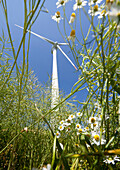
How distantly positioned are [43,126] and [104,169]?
377 mm

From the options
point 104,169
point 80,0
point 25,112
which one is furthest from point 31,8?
point 25,112

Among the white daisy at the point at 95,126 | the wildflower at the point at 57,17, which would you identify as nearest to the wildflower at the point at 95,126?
the white daisy at the point at 95,126

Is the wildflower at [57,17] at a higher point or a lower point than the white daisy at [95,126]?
higher

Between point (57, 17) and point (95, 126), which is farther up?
point (57, 17)

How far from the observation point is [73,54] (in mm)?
318

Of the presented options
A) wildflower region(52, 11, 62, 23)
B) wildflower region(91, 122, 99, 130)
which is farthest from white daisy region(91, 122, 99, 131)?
wildflower region(52, 11, 62, 23)

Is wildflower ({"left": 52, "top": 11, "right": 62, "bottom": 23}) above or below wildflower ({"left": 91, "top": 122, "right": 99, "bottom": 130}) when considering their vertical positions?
above

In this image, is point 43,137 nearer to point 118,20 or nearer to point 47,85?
point 47,85

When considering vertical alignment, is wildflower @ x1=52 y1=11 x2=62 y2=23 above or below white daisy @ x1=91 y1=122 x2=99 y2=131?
above

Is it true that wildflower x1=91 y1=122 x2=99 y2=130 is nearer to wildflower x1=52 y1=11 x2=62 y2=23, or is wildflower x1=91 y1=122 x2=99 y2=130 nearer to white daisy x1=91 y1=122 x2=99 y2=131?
white daisy x1=91 y1=122 x2=99 y2=131

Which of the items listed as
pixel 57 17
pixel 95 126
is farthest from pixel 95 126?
pixel 57 17

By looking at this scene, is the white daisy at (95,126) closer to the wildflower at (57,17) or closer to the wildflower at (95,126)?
the wildflower at (95,126)

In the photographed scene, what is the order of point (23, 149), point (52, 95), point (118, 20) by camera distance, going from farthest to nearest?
1. point (52, 95)
2. point (23, 149)
3. point (118, 20)

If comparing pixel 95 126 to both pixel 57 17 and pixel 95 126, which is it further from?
pixel 57 17
